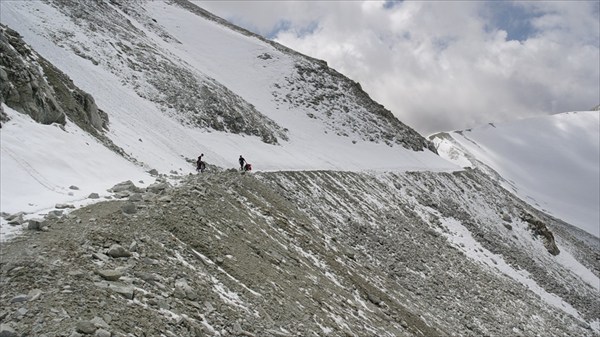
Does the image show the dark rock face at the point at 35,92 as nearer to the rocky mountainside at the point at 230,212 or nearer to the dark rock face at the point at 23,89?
the dark rock face at the point at 23,89

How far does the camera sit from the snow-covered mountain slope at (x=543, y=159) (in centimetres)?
12194

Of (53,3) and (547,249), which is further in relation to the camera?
(547,249)

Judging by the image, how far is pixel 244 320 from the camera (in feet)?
35.8

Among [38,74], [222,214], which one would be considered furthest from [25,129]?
[222,214]

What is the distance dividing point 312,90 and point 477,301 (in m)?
47.2

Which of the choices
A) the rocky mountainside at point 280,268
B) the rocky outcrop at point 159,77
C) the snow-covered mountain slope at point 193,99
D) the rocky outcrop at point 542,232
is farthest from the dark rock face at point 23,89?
the rocky outcrop at point 542,232

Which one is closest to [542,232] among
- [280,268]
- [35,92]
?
[280,268]

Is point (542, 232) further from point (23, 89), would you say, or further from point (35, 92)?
point (23, 89)

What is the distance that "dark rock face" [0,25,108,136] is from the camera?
18.5 meters

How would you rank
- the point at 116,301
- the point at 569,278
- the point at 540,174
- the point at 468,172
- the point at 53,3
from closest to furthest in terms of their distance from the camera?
the point at 116,301, the point at 53,3, the point at 569,278, the point at 468,172, the point at 540,174

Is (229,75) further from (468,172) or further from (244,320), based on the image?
(244,320)

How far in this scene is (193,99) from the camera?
A: 45750 millimetres

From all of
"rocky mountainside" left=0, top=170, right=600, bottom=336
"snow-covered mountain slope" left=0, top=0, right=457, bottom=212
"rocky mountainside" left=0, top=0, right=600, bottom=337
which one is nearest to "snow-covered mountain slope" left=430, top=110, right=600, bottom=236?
"snow-covered mountain slope" left=0, top=0, right=457, bottom=212

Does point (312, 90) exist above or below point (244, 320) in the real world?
above
